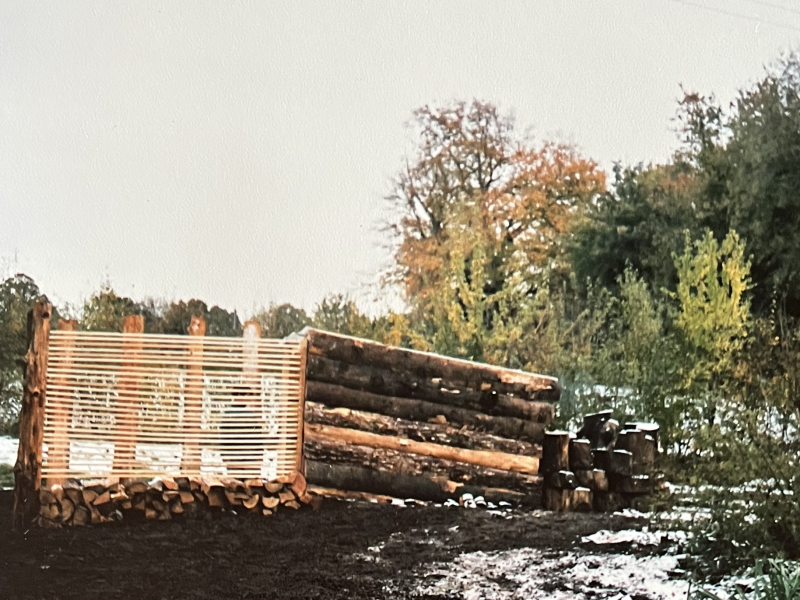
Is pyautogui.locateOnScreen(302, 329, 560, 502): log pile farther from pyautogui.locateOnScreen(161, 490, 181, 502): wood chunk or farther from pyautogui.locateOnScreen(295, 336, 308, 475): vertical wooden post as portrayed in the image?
pyautogui.locateOnScreen(161, 490, 181, 502): wood chunk

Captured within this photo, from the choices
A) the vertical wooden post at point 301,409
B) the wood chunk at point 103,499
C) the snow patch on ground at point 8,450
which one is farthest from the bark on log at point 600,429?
the snow patch on ground at point 8,450

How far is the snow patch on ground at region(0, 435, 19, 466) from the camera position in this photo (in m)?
3.53

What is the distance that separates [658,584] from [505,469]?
4.26ft

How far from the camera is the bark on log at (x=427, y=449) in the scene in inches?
157

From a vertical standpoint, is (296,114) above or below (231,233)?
above

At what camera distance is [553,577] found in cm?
321

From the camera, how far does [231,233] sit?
11.0 ft

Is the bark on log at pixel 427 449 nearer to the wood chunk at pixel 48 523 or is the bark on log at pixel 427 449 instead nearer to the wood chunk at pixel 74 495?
the wood chunk at pixel 74 495

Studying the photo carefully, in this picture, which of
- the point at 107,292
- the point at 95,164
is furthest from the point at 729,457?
the point at 95,164

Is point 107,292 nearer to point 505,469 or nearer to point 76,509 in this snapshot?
point 76,509

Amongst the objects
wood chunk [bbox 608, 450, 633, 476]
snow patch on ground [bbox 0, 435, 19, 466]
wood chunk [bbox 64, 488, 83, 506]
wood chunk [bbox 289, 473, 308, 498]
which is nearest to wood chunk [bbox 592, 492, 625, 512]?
wood chunk [bbox 608, 450, 633, 476]

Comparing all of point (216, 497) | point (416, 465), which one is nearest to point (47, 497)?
point (216, 497)

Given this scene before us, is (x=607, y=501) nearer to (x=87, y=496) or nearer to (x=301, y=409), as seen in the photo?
(x=301, y=409)

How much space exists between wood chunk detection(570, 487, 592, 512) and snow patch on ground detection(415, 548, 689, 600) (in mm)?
916
